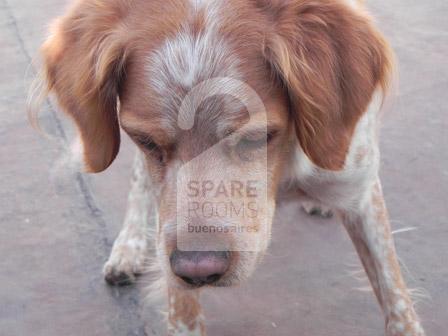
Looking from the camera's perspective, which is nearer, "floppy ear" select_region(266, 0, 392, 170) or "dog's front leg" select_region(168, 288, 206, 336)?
"floppy ear" select_region(266, 0, 392, 170)

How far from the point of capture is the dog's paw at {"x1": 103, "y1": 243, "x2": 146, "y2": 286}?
328 cm

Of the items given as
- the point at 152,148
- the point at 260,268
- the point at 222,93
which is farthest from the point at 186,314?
the point at 222,93

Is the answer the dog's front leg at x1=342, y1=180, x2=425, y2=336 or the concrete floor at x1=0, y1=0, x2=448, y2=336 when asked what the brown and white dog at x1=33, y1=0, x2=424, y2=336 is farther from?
the concrete floor at x1=0, y1=0, x2=448, y2=336

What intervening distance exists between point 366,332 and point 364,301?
18 cm

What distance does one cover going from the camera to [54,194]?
383cm

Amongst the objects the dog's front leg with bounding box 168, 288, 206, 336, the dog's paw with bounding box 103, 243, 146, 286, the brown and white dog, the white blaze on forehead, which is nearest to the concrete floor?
the dog's paw with bounding box 103, 243, 146, 286

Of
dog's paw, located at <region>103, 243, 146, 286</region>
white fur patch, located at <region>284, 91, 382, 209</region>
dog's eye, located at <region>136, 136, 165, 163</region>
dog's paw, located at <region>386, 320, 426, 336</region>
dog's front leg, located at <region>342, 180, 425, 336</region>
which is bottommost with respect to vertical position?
dog's paw, located at <region>103, 243, 146, 286</region>

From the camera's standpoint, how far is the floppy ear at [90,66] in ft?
7.92

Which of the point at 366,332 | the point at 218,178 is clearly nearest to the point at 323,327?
the point at 366,332

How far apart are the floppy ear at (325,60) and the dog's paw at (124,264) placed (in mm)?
1234

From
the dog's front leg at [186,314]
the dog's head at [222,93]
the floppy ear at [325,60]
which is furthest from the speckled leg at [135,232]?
the floppy ear at [325,60]

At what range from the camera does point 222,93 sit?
2.21m

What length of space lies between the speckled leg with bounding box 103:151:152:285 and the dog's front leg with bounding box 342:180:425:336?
0.96m
